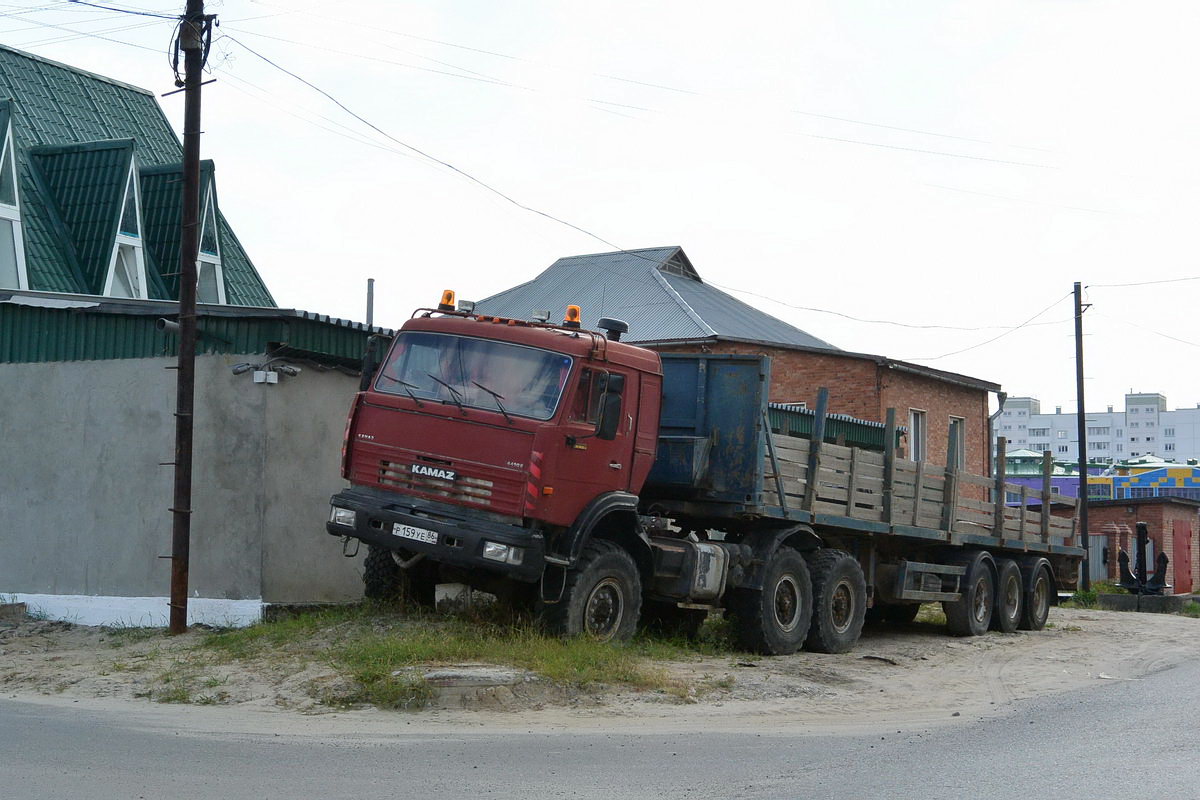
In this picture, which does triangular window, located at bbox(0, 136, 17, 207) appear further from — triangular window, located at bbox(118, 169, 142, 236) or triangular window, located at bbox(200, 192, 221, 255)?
triangular window, located at bbox(200, 192, 221, 255)

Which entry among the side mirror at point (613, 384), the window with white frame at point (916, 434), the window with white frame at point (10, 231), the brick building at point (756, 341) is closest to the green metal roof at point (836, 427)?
the window with white frame at point (916, 434)

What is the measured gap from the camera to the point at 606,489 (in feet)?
39.7

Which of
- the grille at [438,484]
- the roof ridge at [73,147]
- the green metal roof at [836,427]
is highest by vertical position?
the roof ridge at [73,147]

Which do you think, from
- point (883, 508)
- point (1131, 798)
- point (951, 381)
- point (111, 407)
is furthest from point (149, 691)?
point (951, 381)

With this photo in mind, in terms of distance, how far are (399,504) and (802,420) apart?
632 inches

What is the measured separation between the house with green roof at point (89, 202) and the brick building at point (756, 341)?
1177cm

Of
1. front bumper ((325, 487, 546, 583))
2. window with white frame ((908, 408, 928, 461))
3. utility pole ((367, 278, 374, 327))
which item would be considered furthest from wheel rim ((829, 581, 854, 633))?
utility pole ((367, 278, 374, 327))

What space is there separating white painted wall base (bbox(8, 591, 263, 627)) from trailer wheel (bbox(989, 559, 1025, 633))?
10.8 metres

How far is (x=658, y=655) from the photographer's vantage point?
12.7 metres

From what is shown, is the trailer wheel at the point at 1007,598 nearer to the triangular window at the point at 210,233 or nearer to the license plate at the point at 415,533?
the license plate at the point at 415,533

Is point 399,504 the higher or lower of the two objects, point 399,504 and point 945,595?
the higher

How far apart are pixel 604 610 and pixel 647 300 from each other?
962 inches

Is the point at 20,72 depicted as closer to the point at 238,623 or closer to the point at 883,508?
the point at 238,623

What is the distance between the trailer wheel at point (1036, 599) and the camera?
1972 cm
